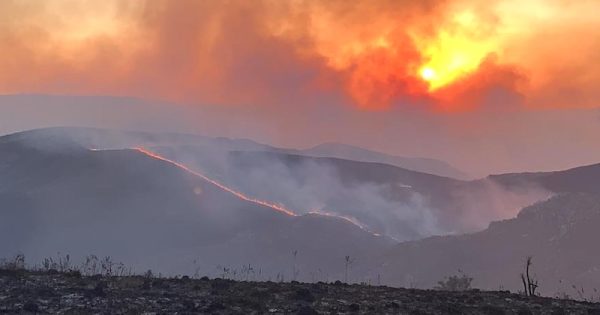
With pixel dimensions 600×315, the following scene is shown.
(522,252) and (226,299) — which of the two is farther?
(522,252)

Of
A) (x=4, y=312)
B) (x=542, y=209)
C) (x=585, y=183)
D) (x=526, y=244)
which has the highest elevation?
(x=585, y=183)

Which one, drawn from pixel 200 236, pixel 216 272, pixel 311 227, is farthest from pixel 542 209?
pixel 200 236

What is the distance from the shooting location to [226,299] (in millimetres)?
24391

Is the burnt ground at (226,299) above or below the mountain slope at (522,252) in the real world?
below

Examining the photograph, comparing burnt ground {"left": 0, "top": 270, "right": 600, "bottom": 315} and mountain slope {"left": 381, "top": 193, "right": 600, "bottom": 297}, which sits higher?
mountain slope {"left": 381, "top": 193, "right": 600, "bottom": 297}

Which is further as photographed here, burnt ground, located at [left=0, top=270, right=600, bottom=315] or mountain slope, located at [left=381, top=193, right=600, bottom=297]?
mountain slope, located at [left=381, top=193, right=600, bottom=297]

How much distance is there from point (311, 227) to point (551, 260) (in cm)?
8637

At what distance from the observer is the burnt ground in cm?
2217

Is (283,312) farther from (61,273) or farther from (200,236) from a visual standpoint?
(200,236)

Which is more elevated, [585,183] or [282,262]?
[585,183]

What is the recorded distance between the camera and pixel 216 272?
159 m

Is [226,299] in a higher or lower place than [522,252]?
lower

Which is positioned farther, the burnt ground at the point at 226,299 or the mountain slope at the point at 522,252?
the mountain slope at the point at 522,252

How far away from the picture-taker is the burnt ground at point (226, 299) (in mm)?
22172
